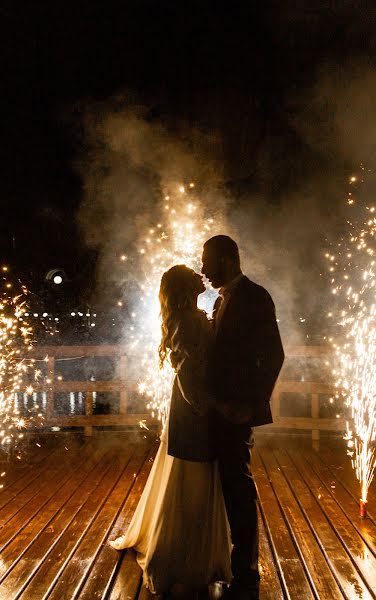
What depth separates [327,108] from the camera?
298 inches

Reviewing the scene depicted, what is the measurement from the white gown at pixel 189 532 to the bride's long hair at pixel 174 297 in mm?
631

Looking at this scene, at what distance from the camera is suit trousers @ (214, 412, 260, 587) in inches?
93.2

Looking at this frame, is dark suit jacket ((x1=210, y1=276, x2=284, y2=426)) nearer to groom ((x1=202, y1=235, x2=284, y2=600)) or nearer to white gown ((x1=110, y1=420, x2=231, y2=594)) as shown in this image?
groom ((x1=202, y1=235, x2=284, y2=600))

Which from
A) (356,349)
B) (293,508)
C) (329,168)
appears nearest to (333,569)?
(293,508)

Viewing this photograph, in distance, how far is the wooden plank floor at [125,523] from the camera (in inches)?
102

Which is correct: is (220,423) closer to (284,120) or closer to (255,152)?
(284,120)

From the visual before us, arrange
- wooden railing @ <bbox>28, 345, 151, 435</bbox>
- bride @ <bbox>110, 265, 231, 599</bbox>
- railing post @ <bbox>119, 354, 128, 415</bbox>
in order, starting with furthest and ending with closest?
railing post @ <bbox>119, 354, 128, 415</bbox> → wooden railing @ <bbox>28, 345, 151, 435</bbox> → bride @ <bbox>110, 265, 231, 599</bbox>

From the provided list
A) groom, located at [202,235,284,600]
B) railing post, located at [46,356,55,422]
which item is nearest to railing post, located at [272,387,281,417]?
railing post, located at [46,356,55,422]

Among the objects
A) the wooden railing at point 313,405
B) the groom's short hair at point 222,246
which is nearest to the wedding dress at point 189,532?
the groom's short hair at point 222,246

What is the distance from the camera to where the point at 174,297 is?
8.14 feet

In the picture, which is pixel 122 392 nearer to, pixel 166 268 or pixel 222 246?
pixel 166 268

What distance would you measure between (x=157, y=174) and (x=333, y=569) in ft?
27.1

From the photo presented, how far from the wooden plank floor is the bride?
0.79ft

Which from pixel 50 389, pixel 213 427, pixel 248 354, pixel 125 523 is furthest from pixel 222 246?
pixel 50 389
